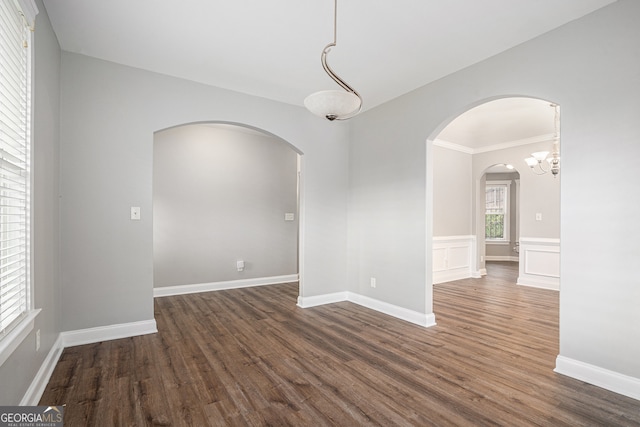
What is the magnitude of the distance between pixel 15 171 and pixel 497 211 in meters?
11.4

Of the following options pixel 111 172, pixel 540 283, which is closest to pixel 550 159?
pixel 540 283

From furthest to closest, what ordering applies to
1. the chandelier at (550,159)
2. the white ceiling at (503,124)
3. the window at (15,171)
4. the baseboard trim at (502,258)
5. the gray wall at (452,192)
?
1. the baseboard trim at (502,258)
2. the gray wall at (452,192)
3. the chandelier at (550,159)
4. the white ceiling at (503,124)
5. the window at (15,171)

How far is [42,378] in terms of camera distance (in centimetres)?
228

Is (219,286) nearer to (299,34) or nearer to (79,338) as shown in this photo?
(79,338)

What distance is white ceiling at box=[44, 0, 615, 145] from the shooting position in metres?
2.42

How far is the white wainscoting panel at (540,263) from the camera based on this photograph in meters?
5.85

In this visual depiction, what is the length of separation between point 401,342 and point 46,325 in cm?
309

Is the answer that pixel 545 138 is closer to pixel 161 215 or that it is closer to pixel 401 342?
pixel 401 342

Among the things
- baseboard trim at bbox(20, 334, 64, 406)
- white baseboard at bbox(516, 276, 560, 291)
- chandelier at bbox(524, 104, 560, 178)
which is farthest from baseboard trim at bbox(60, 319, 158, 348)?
white baseboard at bbox(516, 276, 560, 291)

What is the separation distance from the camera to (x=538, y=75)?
2.77m

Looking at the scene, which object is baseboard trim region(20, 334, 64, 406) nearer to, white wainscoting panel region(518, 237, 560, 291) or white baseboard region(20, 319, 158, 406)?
white baseboard region(20, 319, 158, 406)

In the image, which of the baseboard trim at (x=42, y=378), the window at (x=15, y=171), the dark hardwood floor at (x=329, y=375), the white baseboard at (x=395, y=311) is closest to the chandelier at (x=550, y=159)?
the dark hardwood floor at (x=329, y=375)

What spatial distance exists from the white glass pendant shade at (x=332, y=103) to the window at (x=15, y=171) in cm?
171

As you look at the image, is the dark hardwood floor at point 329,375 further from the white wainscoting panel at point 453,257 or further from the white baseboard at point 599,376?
the white wainscoting panel at point 453,257
